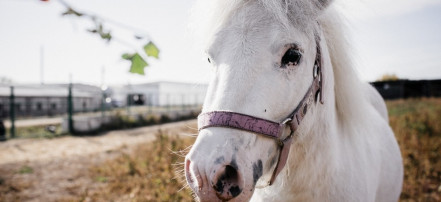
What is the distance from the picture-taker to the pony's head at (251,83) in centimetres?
103

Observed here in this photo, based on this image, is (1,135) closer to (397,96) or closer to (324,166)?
(324,166)

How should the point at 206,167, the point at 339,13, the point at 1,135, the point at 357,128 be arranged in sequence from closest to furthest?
the point at 206,167 < the point at 339,13 < the point at 357,128 < the point at 1,135

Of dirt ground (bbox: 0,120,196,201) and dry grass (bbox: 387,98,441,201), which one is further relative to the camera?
dirt ground (bbox: 0,120,196,201)

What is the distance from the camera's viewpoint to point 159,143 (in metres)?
7.04

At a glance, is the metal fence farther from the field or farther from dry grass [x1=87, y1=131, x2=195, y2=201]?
dry grass [x1=87, y1=131, x2=195, y2=201]

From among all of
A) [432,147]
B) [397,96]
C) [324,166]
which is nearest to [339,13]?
[324,166]

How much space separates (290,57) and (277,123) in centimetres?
36

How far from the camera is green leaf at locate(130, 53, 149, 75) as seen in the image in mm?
1391

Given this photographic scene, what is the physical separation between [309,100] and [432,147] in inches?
234

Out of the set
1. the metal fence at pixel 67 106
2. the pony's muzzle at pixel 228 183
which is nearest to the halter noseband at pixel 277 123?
the pony's muzzle at pixel 228 183

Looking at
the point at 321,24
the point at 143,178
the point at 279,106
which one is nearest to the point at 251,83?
the point at 279,106

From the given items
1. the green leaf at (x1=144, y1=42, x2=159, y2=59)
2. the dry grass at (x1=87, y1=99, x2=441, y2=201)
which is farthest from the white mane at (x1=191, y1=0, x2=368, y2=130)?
the dry grass at (x1=87, y1=99, x2=441, y2=201)

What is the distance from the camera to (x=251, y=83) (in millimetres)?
1175

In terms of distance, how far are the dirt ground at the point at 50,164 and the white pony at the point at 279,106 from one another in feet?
11.1
